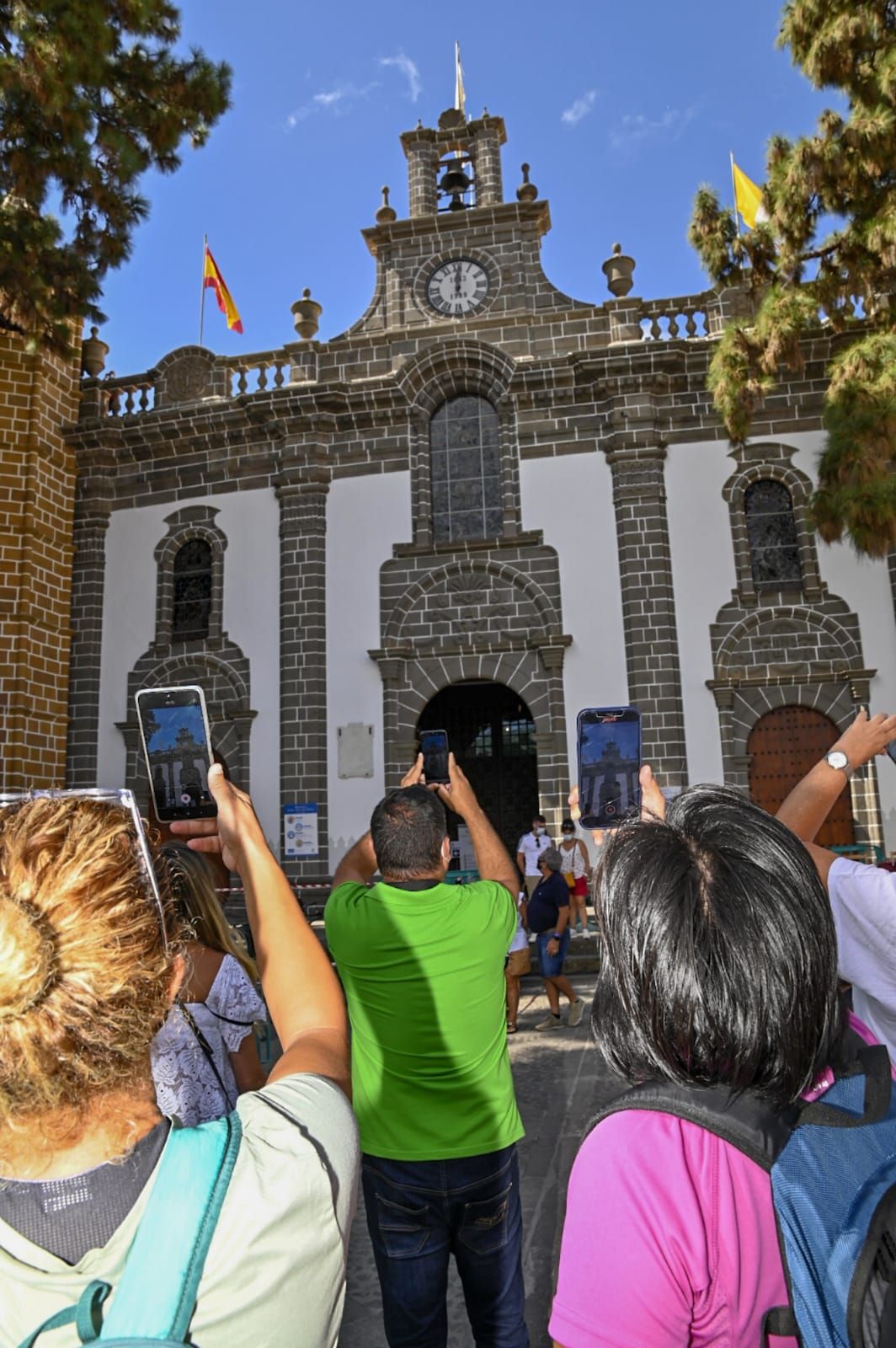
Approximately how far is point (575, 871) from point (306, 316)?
10028 mm

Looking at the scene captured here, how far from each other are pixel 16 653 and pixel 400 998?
1326 cm

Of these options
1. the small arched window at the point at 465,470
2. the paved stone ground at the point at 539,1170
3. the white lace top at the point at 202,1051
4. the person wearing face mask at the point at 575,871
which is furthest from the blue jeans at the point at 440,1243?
the small arched window at the point at 465,470

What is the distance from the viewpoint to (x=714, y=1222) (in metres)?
1.08

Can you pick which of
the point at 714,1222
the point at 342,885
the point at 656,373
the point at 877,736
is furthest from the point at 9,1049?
the point at 656,373

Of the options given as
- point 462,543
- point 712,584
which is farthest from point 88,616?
point 712,584

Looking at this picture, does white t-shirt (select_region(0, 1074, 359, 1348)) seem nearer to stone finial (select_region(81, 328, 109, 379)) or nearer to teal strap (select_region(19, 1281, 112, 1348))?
teal strap (select_region(19, 1281, 112, 1348))

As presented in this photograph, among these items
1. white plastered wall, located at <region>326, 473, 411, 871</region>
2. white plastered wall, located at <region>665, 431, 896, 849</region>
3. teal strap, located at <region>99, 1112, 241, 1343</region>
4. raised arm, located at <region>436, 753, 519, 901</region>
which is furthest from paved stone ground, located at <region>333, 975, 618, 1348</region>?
white plastered wall, located at <region>665, 431, 896, 849</region>

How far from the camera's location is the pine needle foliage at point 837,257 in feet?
29.3

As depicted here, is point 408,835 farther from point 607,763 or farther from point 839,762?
point 607,763

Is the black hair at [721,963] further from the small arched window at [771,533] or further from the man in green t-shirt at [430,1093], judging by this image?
the small arched window at [771,533]

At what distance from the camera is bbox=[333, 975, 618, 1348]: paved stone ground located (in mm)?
3484

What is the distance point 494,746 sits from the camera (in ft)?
54.9

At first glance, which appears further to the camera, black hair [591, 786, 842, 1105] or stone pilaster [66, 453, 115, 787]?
stone pilaster [66, 453, 115, 787]

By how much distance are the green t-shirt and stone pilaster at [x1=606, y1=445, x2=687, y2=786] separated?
10165 millimetres
